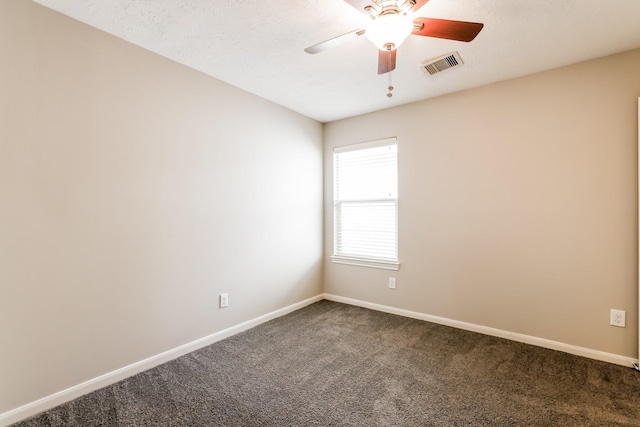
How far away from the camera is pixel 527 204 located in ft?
9.08

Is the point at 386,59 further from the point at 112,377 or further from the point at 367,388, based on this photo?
the point at 112,377

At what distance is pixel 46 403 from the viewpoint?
73.5 inches

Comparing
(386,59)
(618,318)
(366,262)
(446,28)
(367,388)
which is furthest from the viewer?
(366,262)

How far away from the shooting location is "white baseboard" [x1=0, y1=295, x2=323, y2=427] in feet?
5.84

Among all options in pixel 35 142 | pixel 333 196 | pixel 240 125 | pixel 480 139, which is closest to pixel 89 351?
pixel 35 142

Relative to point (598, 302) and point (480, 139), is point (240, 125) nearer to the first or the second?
point (480, 139)

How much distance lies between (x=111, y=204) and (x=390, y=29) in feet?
6.94

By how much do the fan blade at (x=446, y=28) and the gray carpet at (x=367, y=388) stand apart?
2121mm

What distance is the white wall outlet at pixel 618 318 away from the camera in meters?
2.37

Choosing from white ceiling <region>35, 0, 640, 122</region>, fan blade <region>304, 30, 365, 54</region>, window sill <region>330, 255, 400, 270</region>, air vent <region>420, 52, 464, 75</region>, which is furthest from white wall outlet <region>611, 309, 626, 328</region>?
fan blade <region>304, 30, 365, 54</region>

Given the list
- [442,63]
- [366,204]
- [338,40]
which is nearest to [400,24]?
[338,40]

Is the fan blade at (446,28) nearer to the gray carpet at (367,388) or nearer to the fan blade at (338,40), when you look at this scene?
the fan blade at (338,40)

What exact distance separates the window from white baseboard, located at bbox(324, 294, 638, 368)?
1.65ft

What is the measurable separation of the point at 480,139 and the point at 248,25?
232 cm
